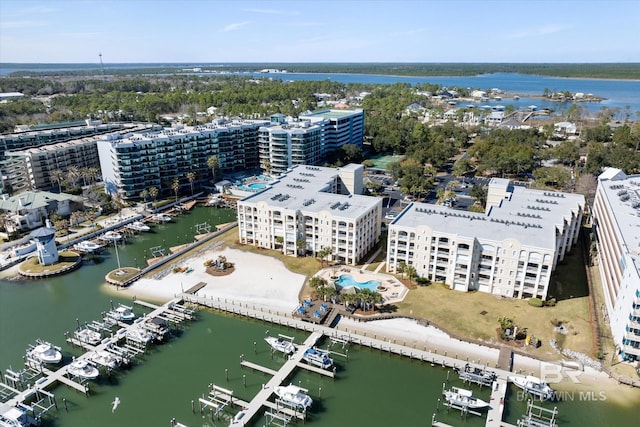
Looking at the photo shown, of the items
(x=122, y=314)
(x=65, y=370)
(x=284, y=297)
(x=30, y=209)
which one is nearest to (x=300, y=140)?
(x=284, y=297)

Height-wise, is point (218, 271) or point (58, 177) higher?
point (58, 177)

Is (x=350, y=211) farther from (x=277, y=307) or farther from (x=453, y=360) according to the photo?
(x=453, y=360)

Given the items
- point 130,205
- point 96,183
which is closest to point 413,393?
point 130,205

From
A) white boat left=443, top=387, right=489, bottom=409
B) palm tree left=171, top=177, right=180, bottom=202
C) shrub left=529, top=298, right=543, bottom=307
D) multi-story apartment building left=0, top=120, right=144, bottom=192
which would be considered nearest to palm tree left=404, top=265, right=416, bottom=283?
shrub left=529, top=298, right=543, bottom=307

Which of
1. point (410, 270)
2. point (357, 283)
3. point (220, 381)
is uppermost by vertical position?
point (410, 270)

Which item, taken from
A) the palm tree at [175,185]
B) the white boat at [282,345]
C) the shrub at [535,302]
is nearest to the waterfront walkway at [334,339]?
the white boat at [282,345]

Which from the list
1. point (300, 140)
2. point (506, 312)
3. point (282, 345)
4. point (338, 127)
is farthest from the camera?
point (338, 127)

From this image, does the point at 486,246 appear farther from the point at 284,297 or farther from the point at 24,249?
the point at 24,249
